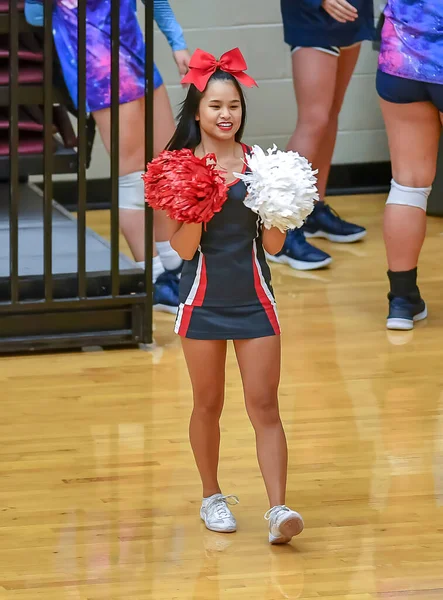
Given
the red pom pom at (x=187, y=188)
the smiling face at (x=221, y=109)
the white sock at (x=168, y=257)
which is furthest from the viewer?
the white sock at (x=168, y=257)

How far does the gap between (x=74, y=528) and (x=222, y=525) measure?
0.30 m

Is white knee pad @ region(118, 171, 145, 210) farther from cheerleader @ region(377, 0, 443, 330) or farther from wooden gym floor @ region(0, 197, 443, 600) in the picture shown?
cheerleader @ region(377, 0, 443, 330)

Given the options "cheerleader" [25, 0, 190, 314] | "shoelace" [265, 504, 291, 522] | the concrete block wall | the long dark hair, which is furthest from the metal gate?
the concrete block wall

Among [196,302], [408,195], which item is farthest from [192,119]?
[408,195]

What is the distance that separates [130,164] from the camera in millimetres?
3832

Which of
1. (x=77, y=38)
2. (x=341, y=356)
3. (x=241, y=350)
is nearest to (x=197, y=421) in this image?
(x=241, y=350)

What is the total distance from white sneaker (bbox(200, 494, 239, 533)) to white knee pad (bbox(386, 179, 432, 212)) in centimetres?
155

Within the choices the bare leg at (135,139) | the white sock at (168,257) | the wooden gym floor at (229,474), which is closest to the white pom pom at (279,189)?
the wooden gym floor at (229,474)

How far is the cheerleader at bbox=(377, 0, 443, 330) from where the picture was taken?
11.5ft

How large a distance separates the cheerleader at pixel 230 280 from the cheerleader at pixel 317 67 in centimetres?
188

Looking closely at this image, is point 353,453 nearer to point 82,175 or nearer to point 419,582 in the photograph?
point 419,582

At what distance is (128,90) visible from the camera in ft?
12.1

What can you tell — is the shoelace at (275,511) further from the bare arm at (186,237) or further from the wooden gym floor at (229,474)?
the bare arm at (186,237)

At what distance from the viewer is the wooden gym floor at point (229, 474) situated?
228 centimetres
